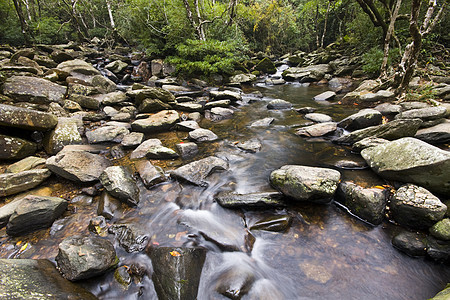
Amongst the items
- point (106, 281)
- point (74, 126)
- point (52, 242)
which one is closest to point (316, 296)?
point (106, 281)

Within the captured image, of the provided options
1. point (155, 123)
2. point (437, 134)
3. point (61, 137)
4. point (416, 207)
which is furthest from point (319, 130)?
point (61, 137)

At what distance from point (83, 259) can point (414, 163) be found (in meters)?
4.69

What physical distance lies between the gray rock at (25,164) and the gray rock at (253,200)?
393 cm

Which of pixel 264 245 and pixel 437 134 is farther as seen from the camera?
pixel 437 134

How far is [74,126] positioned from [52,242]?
3.51 metres

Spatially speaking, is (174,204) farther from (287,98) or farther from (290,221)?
(287,98)

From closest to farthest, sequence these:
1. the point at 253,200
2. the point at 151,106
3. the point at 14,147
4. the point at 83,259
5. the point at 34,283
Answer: the point at 34,283 < the point at 83,259 < the point at 253,200 < the point at 14,147 < the point at 151,106

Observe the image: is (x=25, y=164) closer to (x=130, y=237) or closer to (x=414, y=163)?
(x=130, y=237)

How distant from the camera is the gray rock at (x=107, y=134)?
5426mm

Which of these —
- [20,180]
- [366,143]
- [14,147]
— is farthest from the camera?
[366,143]

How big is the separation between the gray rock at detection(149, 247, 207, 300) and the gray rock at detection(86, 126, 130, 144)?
394 centimetres

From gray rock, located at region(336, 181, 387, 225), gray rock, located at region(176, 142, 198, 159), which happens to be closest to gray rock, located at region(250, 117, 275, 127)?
gray rock, located at region(176, 142, 198, 159)

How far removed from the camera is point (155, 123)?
21.1ft

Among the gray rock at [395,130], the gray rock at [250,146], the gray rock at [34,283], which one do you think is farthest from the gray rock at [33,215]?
the gray rock at [395,130]
